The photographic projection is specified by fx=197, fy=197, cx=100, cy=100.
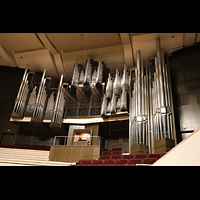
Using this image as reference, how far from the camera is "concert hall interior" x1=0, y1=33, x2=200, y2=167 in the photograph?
7.00m

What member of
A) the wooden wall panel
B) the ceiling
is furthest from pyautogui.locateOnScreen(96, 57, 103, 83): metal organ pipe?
the wooden wall panel

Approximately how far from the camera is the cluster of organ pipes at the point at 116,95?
818 cm

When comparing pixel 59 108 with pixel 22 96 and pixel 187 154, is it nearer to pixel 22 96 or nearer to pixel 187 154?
pixel 22 96

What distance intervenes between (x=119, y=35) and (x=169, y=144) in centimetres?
504

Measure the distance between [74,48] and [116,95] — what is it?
324 centimetres

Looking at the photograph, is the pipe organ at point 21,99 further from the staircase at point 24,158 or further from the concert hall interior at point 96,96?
the staircase at point 24,158

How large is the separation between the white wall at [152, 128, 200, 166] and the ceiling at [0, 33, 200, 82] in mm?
6513

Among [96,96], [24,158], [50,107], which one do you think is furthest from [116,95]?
[24,158]

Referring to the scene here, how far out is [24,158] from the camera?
6996 millimetres

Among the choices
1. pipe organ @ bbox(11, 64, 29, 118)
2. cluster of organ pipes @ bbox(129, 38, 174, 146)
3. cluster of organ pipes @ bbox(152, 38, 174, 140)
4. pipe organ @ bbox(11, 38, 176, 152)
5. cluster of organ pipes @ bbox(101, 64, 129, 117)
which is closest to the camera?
cluster of organ pipes @ bbox(152, 38, 174, 140)

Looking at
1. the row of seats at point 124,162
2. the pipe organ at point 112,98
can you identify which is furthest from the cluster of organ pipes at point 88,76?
the row of seats at point 124,162

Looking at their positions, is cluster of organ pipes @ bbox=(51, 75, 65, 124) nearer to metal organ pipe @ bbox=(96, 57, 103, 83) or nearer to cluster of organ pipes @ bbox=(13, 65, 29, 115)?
cluster of organ pipes @ bbox=(13, 65, 29, 115)
